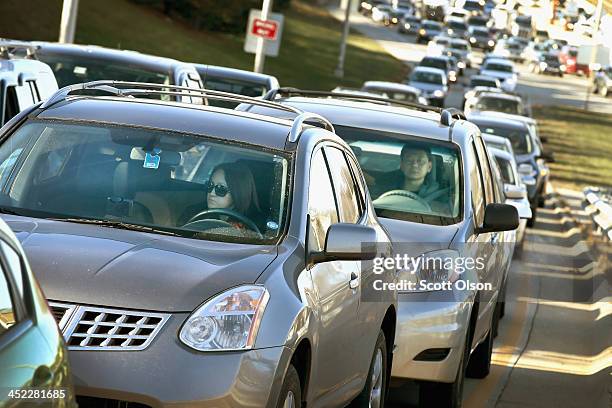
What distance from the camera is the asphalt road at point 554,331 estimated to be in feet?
38.1

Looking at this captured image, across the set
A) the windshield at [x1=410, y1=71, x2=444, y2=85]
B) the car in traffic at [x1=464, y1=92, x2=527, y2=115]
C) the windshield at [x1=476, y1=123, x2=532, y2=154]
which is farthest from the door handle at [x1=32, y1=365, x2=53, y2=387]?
the windshield at [x1=410, y1=71, x2=444, y2=85]

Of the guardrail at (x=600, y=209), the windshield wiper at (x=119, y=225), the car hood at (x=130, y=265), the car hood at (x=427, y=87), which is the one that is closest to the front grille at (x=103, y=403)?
the car hood at (x=130, y=265)

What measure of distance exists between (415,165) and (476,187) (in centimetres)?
57

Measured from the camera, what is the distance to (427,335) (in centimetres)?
963

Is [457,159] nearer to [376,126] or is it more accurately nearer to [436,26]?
[376,126]

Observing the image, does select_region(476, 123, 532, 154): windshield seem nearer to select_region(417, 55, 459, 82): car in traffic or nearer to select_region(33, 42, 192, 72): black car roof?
select_region(33, 42, 192, 72): black car roof

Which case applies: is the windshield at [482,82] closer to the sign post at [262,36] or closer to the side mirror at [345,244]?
the sign post at [262,36]

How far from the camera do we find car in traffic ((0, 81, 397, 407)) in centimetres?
577

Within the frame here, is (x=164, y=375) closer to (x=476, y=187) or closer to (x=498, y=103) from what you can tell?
(x=476, y=187)

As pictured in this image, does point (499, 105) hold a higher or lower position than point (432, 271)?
lower

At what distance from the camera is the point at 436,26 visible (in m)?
106

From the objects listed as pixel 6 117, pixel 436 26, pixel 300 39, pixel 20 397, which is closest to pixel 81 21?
pixel 300 39

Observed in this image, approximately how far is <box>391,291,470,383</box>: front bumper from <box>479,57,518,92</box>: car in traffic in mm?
62738

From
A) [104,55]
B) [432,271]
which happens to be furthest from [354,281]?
[104,55]
